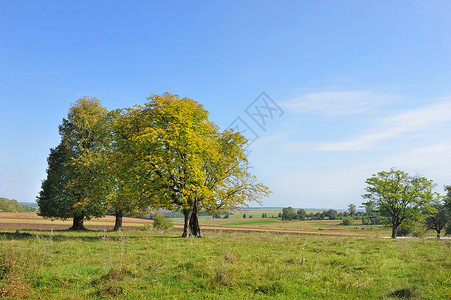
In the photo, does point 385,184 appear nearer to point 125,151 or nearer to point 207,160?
point 207,160

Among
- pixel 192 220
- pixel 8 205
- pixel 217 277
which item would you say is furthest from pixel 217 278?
pixel 8 205

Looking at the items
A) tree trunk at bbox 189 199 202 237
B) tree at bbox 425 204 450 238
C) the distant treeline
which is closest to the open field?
tree at bbox 425 204 450 238

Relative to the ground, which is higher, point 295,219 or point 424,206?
point 424,206

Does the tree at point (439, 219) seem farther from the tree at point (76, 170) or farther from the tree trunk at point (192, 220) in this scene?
the tree at point (76, 170)

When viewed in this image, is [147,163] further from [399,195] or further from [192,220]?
[399,195]

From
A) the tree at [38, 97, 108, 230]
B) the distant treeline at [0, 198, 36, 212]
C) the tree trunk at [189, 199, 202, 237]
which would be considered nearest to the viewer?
the tree trunk at [189, 199, 202, 237]

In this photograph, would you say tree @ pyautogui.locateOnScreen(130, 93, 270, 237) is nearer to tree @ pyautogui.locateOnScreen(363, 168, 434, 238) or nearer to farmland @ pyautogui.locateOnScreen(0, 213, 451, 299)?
farmland @ pyautogui.locateOnScreen(0, 213, 451, 299)

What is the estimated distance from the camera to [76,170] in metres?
36.6

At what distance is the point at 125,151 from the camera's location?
89.1ft

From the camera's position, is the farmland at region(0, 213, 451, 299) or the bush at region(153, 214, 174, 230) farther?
the bush at region(153, 214, 174, 230)

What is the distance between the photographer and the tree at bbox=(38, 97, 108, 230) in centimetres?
3597

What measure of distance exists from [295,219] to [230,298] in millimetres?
178048

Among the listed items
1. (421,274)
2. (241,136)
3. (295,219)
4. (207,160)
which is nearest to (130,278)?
(421,274)

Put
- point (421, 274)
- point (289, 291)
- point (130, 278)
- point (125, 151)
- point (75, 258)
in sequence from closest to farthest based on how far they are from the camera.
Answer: point (289, 291)
point (130, 278)
point (421, 274)
point (75, 258)
point (125, 151)
